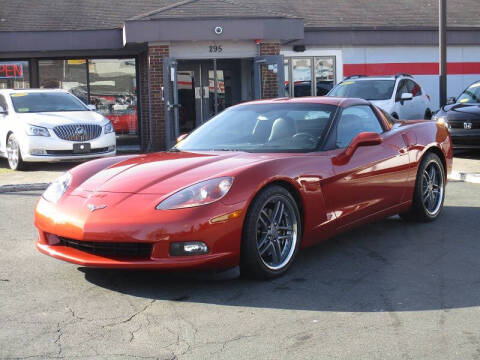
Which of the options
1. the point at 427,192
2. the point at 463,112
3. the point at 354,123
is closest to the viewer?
the point at 354,123

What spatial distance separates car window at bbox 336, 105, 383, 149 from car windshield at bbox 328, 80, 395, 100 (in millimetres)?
9856

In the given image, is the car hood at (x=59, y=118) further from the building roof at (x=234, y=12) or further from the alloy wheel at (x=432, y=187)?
the alloy wheel at (x=432, y=187)

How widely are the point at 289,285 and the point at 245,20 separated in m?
13.5

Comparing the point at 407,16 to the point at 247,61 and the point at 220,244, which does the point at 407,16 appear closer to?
the point at 247,61

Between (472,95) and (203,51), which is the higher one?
(203,51)

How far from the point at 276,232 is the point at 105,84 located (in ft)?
51.6

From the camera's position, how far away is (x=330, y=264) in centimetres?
570

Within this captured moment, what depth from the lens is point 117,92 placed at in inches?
800

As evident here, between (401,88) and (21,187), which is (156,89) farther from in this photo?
(21,187)

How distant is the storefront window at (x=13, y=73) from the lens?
19703mm

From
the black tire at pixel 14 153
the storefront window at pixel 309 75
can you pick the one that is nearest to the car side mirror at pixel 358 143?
the black tire at pixel 14 153

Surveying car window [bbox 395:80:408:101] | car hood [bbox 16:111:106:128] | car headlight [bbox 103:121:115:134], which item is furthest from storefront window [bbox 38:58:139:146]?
car window [bbox 395:80:408:101]

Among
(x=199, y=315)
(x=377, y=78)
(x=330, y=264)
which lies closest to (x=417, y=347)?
(x=199, y=315)

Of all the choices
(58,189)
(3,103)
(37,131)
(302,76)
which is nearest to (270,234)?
(58,189)
